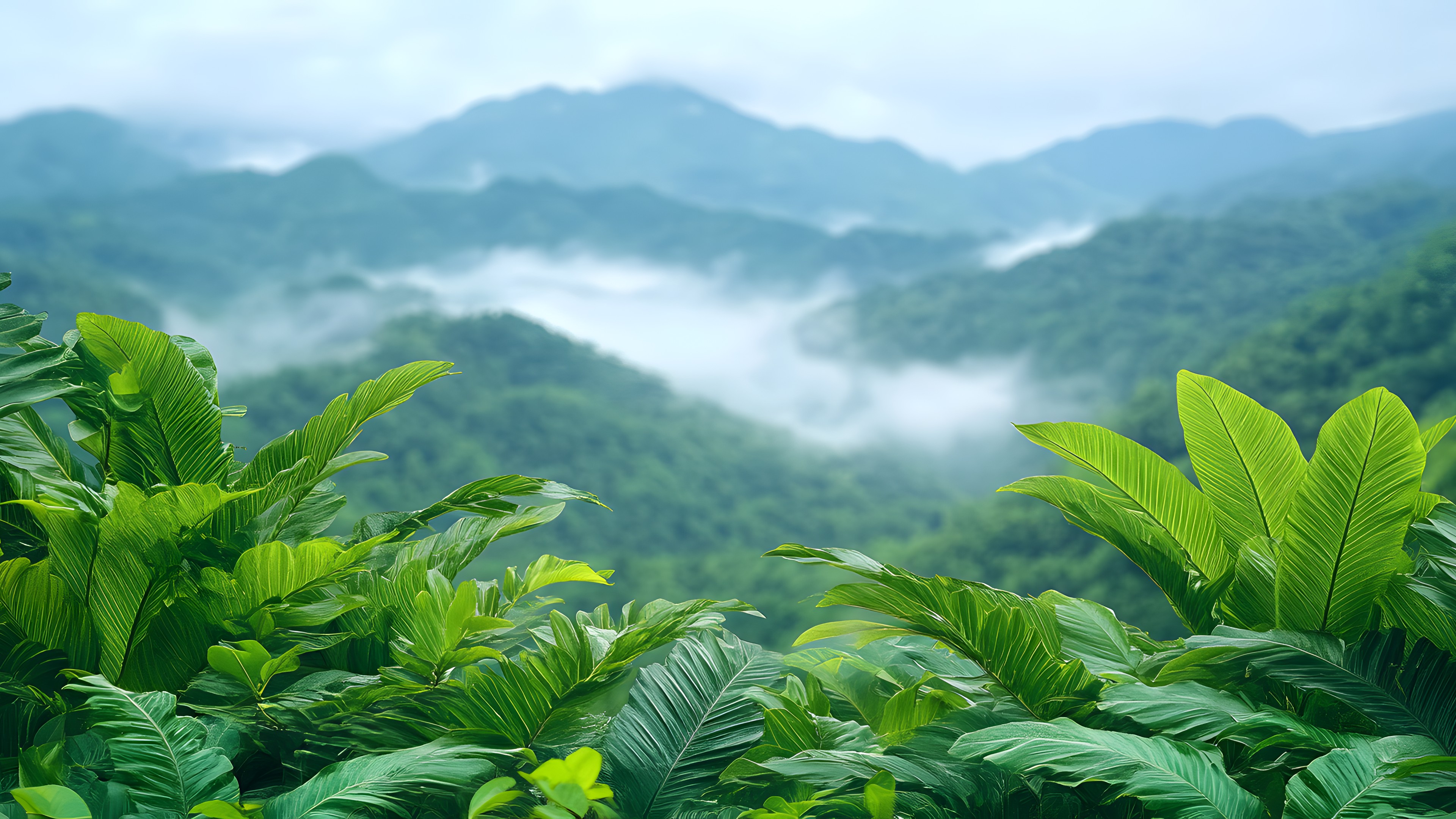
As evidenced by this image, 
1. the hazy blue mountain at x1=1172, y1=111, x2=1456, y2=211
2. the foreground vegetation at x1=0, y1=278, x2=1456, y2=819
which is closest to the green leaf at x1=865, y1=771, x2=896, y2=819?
the foreground vegetation at x1=0, y1=278, x2=1456, y2=819

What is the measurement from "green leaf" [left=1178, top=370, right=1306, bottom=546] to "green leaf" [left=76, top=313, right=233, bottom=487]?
125 centimetres

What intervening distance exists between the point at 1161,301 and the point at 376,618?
211ft

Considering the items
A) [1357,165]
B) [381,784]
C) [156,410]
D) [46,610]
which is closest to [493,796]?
[381,784]

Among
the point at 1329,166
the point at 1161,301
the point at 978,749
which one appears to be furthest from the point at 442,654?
the point at 1329,166

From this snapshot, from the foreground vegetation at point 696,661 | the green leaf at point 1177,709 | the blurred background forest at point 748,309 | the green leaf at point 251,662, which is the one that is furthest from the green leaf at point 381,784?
the blurred background forest at point 748,309

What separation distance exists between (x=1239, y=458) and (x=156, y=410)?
4.61 feet

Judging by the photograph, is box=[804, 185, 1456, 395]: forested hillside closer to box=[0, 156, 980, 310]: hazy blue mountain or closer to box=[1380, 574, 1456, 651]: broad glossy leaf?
box=[0, 156, 980, 310]: hazy blue mountain

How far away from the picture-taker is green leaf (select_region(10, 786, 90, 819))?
699 mm

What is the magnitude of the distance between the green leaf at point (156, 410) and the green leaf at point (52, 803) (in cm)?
44

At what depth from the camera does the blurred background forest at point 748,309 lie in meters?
39.2

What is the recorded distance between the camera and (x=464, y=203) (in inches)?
3317

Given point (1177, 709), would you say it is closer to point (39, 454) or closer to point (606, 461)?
point (39, 454)

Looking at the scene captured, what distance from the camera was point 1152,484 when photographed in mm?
1127

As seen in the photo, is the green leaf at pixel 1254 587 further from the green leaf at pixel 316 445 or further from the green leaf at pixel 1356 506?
the green leaf at pixel 316 445
